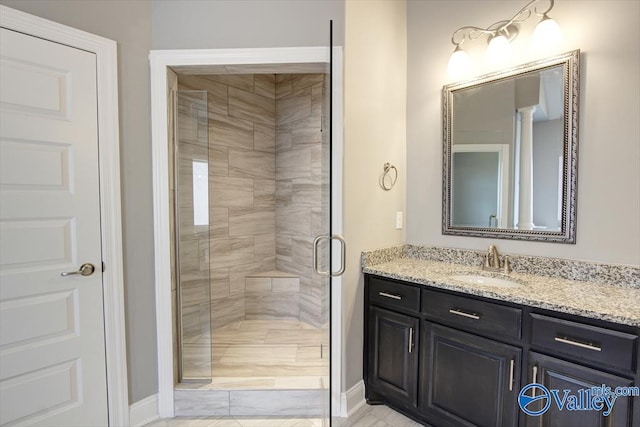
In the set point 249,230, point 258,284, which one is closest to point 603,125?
point 249,230

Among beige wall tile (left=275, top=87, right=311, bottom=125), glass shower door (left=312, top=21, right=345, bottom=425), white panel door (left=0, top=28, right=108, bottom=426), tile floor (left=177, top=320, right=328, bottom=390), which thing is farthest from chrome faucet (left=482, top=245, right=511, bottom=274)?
white panel door (left=0, top=28, right=108, bottom=426)

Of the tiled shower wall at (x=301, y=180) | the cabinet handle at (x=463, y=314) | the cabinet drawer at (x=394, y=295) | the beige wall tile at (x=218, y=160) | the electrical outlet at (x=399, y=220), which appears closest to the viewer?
the cabinet handle at (x=463, y=314)

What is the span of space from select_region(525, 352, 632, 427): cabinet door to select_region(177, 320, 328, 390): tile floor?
1211 mm

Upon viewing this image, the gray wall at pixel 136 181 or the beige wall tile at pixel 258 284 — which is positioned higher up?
the gray wall at pixel 136 181

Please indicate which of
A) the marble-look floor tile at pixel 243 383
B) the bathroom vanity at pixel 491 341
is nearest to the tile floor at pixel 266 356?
the marble-look floor tile at pixel 243 383

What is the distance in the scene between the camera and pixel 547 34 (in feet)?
5.40

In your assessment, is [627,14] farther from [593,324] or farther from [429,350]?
[429,350]

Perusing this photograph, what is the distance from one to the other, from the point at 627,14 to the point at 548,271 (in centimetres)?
137

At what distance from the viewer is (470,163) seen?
6.79ft

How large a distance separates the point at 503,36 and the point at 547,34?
239 mm

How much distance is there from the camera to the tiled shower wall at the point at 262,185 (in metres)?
3.05

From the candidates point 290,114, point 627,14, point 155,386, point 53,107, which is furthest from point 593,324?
point 290,114

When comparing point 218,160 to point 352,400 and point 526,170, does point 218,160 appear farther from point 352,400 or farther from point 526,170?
point 526,170

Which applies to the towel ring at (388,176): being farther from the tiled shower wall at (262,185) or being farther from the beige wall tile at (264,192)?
the beige wall tile at (264,192)
